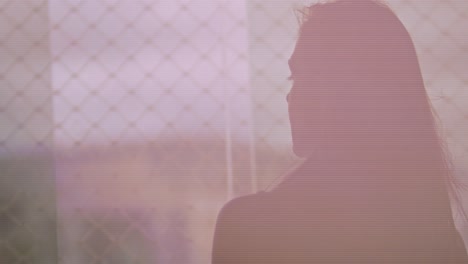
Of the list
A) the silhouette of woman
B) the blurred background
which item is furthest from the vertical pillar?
the silhouette of woman

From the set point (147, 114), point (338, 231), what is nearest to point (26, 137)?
point (147, 114)

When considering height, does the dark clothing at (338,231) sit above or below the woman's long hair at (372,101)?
below

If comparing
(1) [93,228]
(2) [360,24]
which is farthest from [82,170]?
(2) [360,24]

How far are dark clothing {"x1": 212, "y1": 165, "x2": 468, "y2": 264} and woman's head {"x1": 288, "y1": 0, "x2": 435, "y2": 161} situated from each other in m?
0.14

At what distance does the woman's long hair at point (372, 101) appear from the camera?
1.06 m

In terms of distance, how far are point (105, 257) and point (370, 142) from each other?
0.82 meters

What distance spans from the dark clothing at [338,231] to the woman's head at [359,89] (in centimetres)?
14

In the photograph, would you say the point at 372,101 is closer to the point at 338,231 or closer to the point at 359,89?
the point at 359,89

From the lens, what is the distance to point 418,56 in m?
1.08

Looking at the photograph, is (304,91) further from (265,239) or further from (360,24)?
(265,239)

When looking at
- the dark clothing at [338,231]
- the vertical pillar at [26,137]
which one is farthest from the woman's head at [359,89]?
the vertical pillar at [26,137]

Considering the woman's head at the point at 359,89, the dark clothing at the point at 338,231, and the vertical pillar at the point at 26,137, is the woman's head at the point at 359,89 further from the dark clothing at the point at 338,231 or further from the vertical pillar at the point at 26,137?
the vertical pillar at the point at 26,137

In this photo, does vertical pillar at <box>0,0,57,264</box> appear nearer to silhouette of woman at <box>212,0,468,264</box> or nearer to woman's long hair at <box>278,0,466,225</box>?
silhouette of woman at <box>212,0,468,264</box>

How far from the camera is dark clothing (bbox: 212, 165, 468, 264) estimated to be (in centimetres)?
105
